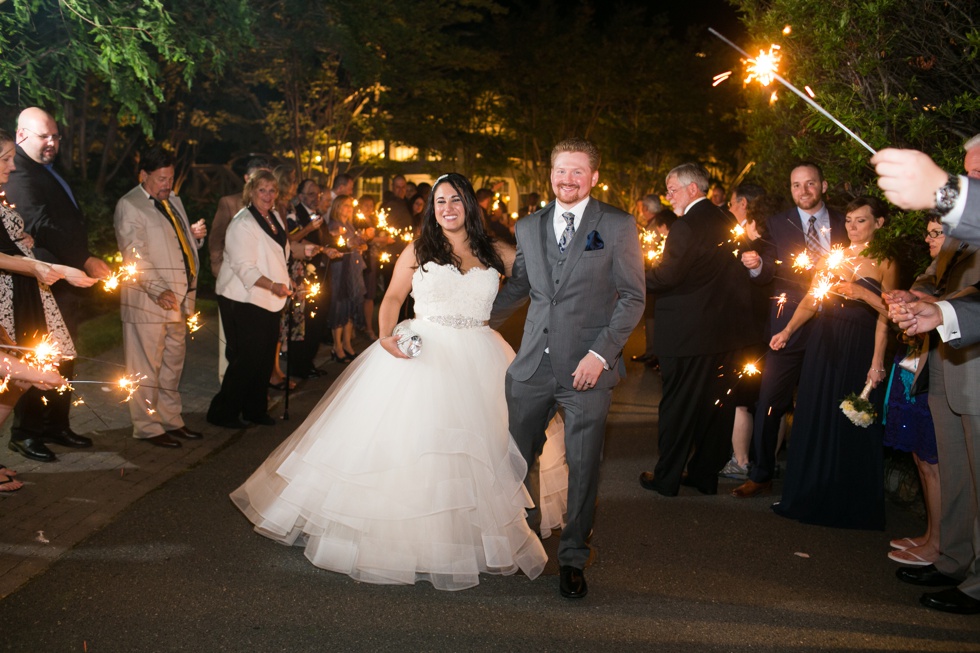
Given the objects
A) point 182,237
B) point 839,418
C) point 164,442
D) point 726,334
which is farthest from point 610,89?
point 839,418

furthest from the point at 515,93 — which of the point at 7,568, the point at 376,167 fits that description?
the point at 7,568

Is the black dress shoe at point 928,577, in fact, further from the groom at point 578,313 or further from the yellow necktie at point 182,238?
the yellow necktie at point 182,238

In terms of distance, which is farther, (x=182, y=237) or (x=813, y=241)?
(x=182, y=237)

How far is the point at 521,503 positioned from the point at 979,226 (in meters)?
3.05

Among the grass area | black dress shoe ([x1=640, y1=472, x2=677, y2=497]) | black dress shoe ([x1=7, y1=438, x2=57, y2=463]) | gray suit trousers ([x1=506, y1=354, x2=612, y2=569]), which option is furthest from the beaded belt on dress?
the grass area

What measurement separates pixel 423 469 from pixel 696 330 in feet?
9.65

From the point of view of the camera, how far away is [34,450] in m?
7.50

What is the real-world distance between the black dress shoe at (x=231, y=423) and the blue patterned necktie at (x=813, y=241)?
18.0 ft

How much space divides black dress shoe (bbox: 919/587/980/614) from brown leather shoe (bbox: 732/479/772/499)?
2.17 m

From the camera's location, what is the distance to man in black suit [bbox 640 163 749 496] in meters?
7.31

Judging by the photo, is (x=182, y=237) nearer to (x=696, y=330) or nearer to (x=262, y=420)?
(x=262, y=420)

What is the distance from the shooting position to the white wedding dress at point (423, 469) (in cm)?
532

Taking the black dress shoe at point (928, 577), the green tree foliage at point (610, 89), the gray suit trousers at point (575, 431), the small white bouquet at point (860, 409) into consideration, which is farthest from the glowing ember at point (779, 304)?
the green tree foliage at point (610, 89)

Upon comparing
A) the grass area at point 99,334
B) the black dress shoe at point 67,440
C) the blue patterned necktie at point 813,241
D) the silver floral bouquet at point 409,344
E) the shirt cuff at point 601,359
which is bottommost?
the black dress shoe at point 67,440
